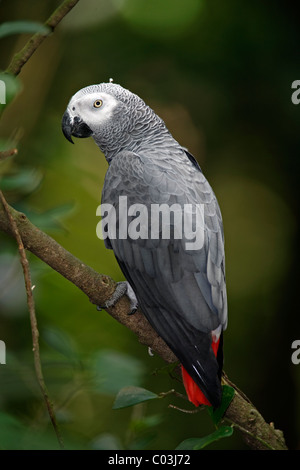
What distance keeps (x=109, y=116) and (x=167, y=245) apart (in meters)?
0.33

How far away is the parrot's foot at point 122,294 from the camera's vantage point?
0.86 m

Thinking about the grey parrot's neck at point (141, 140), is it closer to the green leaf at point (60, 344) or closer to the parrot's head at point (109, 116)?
the parrot's head at point (109, 116)

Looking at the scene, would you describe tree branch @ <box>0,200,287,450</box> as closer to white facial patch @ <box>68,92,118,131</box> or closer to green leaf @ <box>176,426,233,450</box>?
green leaf @ <box>176,426,233,450</box>

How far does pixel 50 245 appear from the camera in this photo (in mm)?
748

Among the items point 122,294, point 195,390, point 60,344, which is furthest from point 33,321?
point 195,390

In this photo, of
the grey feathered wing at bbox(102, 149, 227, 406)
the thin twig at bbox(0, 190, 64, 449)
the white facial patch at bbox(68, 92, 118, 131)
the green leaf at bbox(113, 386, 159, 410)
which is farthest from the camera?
the white facial patch at bbox(68, 92, 118, 131)

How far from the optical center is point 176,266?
2.91ft

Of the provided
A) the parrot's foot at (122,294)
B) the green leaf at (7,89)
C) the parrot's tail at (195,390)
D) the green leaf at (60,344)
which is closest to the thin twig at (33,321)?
the green leaf at (60,344)

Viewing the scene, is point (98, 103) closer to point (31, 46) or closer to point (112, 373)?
point (31, 46)

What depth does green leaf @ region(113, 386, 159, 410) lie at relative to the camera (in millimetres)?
654

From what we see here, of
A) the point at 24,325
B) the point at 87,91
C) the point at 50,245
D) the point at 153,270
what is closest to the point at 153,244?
the point at 153,270

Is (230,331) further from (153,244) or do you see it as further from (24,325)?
(153,244)

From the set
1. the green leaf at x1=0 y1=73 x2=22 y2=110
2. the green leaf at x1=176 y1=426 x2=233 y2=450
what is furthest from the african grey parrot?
the green leaf at x1=0 y1=73 x2=22 y2=110
